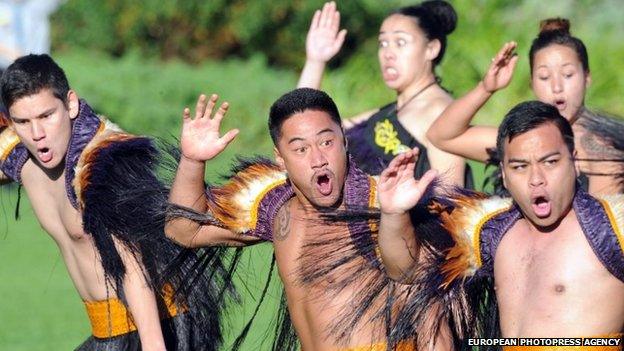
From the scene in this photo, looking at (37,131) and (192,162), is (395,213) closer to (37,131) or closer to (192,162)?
(192,162)

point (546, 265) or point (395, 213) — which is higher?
point (395, 213)

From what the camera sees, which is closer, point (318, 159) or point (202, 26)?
point (318, 159)

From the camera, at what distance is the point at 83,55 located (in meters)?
19.5

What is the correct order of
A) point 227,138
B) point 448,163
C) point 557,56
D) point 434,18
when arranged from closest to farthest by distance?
point 227,138 → point 557,56 → point 448,163 → point 434,18

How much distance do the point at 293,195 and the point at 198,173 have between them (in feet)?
1.12

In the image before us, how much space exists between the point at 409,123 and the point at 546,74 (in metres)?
1.18

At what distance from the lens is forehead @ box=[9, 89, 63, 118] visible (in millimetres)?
5602

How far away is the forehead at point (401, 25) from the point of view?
7.48 m

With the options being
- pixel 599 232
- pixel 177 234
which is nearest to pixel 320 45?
pixel 177 234

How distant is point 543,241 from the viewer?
4.80 meters

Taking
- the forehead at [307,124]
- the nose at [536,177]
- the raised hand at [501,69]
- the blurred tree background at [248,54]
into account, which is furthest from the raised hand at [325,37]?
the blurred tree background at [248,54]

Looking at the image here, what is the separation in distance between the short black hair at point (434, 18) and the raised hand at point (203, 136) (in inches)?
102

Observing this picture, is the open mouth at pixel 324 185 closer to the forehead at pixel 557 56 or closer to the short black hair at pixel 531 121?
the short black hair at pixel 531 121

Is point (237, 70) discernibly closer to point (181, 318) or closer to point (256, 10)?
point (256, 10)
